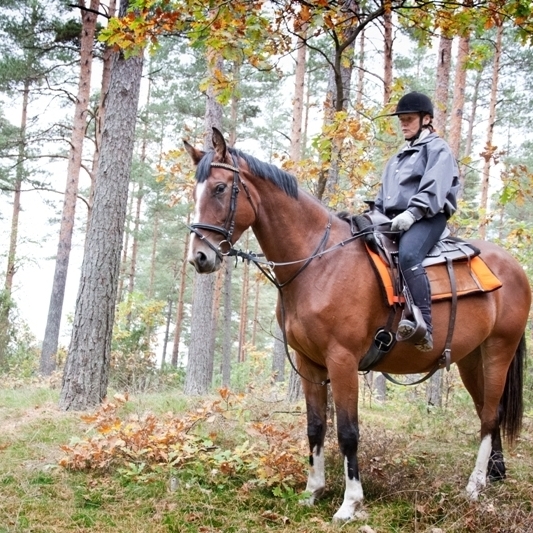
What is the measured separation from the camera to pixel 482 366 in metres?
4.65

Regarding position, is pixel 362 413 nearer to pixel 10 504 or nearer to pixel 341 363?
pixel 341 363

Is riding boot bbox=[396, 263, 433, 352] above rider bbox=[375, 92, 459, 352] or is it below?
below

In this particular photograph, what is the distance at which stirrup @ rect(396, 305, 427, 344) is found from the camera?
3508 millimetres

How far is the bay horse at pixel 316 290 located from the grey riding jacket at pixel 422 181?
0.50 metres

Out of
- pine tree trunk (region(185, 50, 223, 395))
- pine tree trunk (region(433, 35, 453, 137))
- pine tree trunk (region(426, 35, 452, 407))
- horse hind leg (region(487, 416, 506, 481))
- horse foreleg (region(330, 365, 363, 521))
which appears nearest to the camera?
horse foreleg (region(330, 365, 363, 521))

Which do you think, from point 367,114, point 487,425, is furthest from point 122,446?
point 367,114

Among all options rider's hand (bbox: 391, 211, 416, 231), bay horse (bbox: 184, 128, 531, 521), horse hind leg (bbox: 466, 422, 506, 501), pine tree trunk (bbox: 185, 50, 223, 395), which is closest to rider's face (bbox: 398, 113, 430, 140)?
rider's hand (bbox: 391, 211, 416, 231)

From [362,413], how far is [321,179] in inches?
154

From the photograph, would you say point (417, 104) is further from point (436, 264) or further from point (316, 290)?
point (316, 290)

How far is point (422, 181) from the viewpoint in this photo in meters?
3.83

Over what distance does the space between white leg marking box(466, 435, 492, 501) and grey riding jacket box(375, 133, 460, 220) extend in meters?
2.01

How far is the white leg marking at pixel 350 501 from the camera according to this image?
3.47 m

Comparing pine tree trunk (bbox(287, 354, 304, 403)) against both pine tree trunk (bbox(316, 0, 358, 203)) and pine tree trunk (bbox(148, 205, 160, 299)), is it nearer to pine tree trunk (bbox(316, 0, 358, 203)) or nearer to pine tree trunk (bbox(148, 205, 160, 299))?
pine tree trunk (bbox(316, 0, 358, 203))

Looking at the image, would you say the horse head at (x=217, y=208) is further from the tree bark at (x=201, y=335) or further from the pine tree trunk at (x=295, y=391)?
the tree bark at (x=201, y=335)
